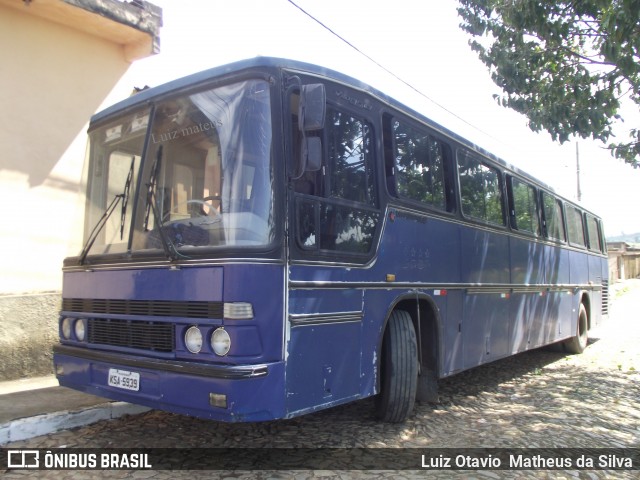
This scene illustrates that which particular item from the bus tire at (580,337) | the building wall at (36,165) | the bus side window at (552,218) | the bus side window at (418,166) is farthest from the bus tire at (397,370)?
the bus tire at (580,337)

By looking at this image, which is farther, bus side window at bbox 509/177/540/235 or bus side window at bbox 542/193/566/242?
bus side window at bbox 542/193/566/242

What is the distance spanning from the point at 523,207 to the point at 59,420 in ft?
21.9

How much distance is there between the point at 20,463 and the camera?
390 centimetres

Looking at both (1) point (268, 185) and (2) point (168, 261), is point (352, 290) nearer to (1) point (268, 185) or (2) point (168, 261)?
(1) point (268, 185)

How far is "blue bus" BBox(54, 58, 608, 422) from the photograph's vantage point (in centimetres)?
347

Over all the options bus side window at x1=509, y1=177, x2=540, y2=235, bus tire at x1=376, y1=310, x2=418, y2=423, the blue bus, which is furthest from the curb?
bus side window at x1=509, y1=177, x2=540, y2=235

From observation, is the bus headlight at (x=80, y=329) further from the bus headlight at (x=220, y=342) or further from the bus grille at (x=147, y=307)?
the bus headlight at (x=220, y=342)

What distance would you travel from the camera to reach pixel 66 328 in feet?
15.0

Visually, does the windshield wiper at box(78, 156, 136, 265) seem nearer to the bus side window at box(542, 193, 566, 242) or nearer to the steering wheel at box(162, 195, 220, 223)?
the steering wheel at box(162, 195, 220, 223)

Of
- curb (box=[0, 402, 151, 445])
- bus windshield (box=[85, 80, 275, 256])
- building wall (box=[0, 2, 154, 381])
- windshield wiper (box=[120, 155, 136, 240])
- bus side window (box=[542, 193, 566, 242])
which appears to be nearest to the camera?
bus windshield (box=[85, 80, 275, 256])

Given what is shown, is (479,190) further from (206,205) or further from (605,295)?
(605,295)

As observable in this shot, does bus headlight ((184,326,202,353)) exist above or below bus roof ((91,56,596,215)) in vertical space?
below

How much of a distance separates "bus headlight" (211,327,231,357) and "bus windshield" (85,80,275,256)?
0.57 meters
